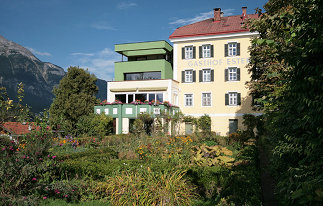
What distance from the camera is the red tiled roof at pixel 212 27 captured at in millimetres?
29045

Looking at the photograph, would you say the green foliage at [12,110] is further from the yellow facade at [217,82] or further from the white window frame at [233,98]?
the white window frame at [233,98]

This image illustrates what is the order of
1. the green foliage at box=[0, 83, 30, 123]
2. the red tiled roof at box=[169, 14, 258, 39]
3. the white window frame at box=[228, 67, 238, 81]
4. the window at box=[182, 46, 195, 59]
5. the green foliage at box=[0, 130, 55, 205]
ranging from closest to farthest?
the green foliage at box=[0, 130, 55, 205] < the green foliage at box=[0, 83, 30, 123] < the white window frame at box=[228, 67, 238, 81] < the red tiled roof at box=[169, 14, 258, 39] < the window at box=[182, 46, 195, 59]

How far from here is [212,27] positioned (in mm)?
30469

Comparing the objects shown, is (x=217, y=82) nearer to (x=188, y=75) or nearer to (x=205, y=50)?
(x=188, y=75)

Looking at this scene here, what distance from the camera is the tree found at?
34.3m

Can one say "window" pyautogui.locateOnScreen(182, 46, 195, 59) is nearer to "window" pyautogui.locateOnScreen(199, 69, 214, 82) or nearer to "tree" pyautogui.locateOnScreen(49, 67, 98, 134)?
"window" pyautogui.locateOnScreen(199, 69, 214, 82)

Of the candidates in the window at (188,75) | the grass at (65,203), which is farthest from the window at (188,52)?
the grass at (65,203)

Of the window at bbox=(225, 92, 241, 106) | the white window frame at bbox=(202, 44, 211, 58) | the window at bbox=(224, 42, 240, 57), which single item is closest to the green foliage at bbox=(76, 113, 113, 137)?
the window at bbox=(225, 92, 241, 106)

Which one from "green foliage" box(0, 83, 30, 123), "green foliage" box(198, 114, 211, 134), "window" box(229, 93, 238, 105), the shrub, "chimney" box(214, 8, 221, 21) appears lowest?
the shrub

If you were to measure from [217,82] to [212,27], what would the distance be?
6.36 m

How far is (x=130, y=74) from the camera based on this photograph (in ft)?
105

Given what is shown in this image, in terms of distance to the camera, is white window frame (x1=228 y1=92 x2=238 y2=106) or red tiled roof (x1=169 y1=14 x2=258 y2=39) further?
red tiled roof (x1=169 y1=14 x2=258 y2=39)

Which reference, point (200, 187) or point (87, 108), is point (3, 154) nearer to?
point (200, 187)

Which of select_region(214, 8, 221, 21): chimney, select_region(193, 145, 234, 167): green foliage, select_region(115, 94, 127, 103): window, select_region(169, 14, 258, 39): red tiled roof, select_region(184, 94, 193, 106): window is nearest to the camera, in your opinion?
select_region(193, 145, 234, 167): green foliage
